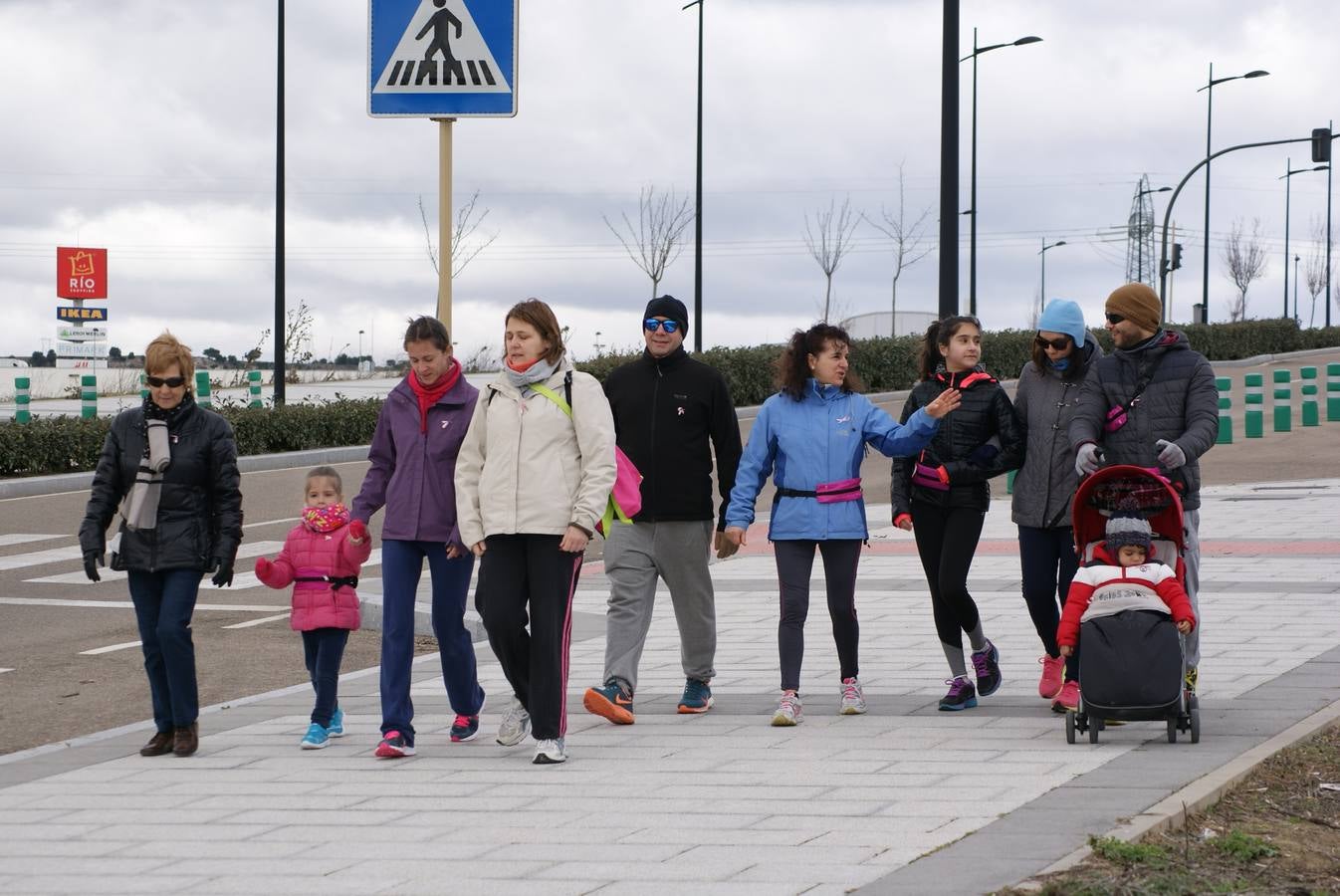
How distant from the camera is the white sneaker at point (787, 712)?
799cm

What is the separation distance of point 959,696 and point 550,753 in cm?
204

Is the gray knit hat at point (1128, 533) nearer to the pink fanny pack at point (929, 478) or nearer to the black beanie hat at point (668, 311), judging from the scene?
the pink fanny pack at point (929, 478)

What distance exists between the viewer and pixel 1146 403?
782 cm

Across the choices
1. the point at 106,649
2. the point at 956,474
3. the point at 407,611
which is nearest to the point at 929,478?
the point at 956,474

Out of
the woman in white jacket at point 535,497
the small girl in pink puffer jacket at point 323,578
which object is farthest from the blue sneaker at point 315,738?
the woman in white jacket at point 535,497

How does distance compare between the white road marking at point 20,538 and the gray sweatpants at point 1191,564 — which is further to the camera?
the white road marking at point 20,538

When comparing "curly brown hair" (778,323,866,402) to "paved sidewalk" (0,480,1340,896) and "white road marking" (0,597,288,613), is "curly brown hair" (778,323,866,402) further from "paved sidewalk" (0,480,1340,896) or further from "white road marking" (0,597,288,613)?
"white road marking" (0,597,288,613)

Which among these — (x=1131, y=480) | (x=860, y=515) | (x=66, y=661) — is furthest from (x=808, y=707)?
(x=66, y=661)

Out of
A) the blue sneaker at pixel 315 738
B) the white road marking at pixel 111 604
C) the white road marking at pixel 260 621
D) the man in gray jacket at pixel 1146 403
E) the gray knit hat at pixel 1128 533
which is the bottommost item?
the white road marking at pixel 260 621

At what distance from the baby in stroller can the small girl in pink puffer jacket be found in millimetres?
2930

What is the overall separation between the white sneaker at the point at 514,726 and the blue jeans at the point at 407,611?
13.1 inches

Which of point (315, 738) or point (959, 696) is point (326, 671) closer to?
point (315, 738)

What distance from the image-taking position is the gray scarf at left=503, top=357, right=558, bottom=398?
7.36 m

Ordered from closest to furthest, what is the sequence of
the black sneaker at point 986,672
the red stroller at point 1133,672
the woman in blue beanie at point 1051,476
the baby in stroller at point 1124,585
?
the red stroller at point 1133,672 → the baby in stroller at point 1124,585 → the woman in blue beanie at point 1051,476 → the black sneaker at point 986,672
